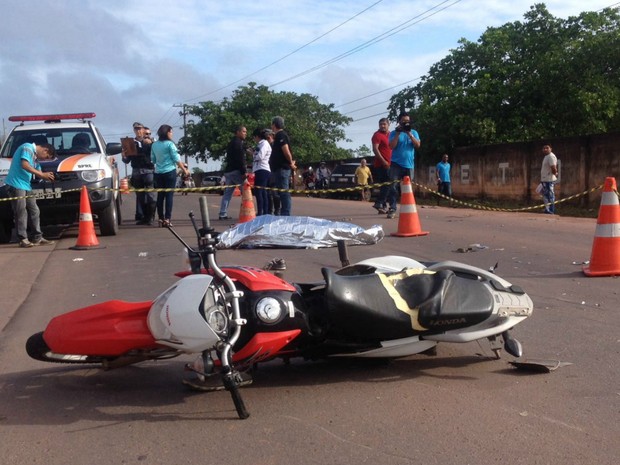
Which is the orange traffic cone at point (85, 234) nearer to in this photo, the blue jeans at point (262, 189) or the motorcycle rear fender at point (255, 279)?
the blue jeans at point (262, 189)

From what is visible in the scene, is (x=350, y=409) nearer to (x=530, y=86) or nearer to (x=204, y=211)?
(x=204, y=211)

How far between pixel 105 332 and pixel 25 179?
306 inches

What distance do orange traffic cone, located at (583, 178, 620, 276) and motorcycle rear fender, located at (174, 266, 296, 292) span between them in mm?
4604

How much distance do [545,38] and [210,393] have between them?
36.9m

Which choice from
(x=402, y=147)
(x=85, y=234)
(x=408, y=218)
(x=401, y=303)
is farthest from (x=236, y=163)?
(x=401, y=303)

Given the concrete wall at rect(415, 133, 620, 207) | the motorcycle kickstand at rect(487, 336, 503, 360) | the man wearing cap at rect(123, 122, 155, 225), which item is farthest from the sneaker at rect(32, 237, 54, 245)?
the concrete wall at rect(415, 133, 620, 207)

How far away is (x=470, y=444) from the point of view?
352 centimetres

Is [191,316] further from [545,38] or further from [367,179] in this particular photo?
[545,38]

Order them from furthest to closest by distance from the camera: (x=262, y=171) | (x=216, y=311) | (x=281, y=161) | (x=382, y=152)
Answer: (x=382, y=152), (x=262, y=171), (x=281, y=161), (x=216, y=311)

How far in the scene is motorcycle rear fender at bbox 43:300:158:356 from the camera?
13.1 ft

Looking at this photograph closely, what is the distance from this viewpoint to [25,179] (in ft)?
36.0

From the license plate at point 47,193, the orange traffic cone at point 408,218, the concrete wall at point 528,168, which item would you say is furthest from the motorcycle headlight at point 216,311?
the concrete wall at point 528,168

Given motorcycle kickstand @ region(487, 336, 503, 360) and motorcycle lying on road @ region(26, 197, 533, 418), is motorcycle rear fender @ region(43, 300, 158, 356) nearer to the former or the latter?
motorcycle lying on road @ region(26, 197, 533, 418)

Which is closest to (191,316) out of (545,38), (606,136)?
(606,136)
